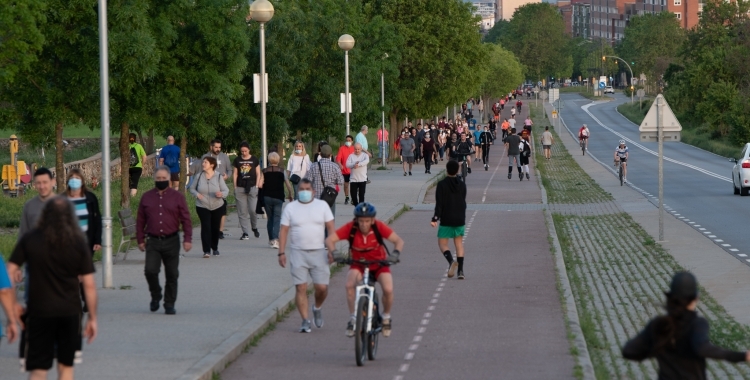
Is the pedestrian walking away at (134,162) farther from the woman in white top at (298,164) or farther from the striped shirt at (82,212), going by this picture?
the striped shirt at (82,212)

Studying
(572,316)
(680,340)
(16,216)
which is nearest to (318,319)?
(572,316)

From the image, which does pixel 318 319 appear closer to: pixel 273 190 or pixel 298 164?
pixel 273 190

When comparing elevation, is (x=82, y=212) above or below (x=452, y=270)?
above

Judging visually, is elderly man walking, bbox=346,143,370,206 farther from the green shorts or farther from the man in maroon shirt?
the man in maroon shirt

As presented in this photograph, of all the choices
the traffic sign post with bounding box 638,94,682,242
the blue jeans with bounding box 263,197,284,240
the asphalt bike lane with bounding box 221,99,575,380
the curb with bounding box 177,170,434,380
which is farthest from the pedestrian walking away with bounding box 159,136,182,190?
the curb with bounding box 177,170,434,380

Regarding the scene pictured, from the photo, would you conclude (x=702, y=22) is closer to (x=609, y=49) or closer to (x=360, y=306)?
(x=360, y=306)

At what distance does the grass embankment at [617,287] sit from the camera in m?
11.2

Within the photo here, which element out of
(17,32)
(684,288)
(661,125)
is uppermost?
(17,32)

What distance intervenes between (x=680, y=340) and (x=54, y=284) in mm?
3836

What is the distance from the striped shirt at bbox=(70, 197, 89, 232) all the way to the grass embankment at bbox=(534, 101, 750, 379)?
5042mm

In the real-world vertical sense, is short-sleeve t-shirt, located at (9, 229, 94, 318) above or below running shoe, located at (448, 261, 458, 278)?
above

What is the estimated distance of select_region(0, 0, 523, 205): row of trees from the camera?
22688 millimetres

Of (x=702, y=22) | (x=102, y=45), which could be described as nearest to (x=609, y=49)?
(x=702, y=22)

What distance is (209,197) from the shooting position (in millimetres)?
18109
